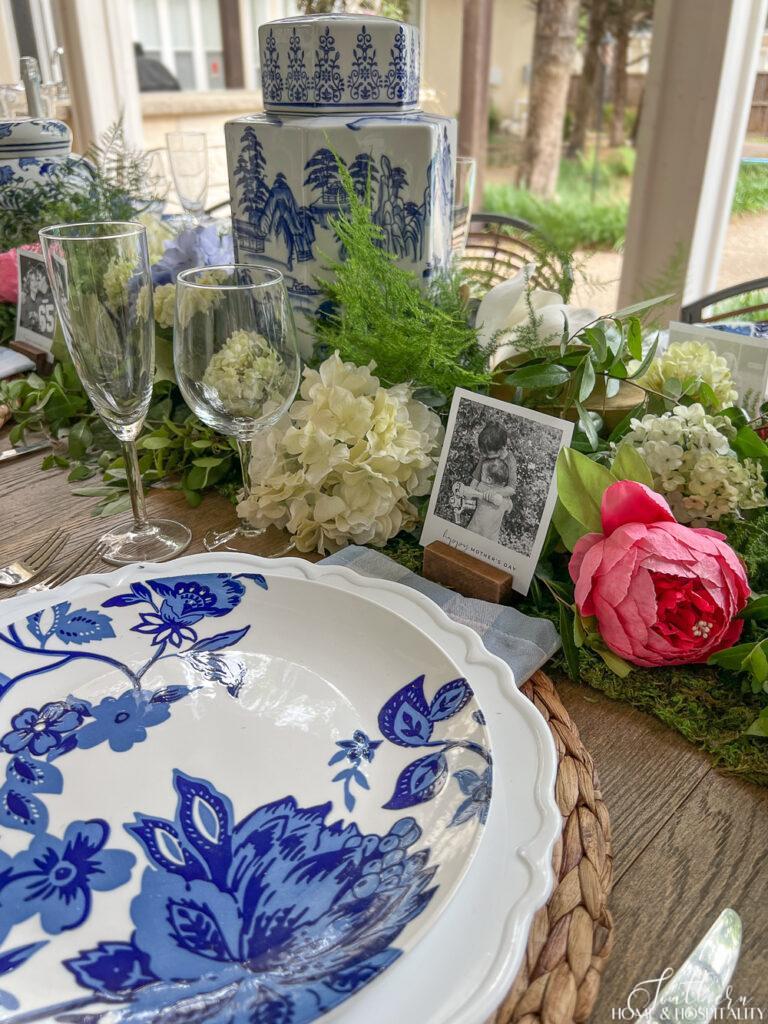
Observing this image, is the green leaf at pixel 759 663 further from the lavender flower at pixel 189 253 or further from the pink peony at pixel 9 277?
the pink peony at pixel 9 277

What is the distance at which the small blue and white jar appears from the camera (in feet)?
4.21

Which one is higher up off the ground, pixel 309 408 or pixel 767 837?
pixel 309 408

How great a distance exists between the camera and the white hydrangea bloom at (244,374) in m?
0.67

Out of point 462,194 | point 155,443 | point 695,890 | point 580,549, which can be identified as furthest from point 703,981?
point 462,194

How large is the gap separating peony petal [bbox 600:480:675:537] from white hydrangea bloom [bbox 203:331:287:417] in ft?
0.98

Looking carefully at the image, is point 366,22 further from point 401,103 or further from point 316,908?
point 316,908

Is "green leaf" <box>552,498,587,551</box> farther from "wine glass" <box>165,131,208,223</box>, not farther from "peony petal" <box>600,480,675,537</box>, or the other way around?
"wine glass" <box>165,131,208,223</box>

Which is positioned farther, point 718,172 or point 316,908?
point 718,172

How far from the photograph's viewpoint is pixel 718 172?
1.90 metres

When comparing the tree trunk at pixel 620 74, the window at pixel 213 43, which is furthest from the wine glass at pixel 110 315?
the window at pixel 213 43

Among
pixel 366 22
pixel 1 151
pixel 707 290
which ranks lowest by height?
pixel 707 290

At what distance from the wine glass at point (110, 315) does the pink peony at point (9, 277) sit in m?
0.64

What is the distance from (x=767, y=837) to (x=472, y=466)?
355mm

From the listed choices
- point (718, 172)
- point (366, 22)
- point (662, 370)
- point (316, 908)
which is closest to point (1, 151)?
point (366, 22)
